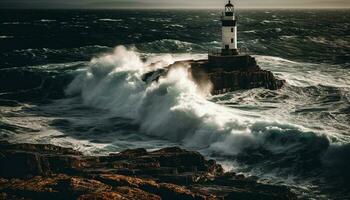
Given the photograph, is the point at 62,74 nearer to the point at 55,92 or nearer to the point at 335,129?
the point at 55,92

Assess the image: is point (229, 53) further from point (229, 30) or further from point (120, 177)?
point (120, 177)

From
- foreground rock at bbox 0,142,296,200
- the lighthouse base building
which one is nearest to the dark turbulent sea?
foreground rock at bbox 0,142,296,200

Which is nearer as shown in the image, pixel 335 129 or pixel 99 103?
pixel 335 129

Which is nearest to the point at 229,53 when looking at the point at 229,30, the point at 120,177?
the point at 229,30

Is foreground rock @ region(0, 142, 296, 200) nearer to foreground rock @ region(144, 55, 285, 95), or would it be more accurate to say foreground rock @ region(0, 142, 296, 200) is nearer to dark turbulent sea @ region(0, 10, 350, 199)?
dark turbulent sea @ region(0, 10, 350, 199)

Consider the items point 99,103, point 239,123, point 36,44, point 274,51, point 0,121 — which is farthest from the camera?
point 36,44

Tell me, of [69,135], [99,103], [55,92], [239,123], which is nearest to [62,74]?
[55,92]
